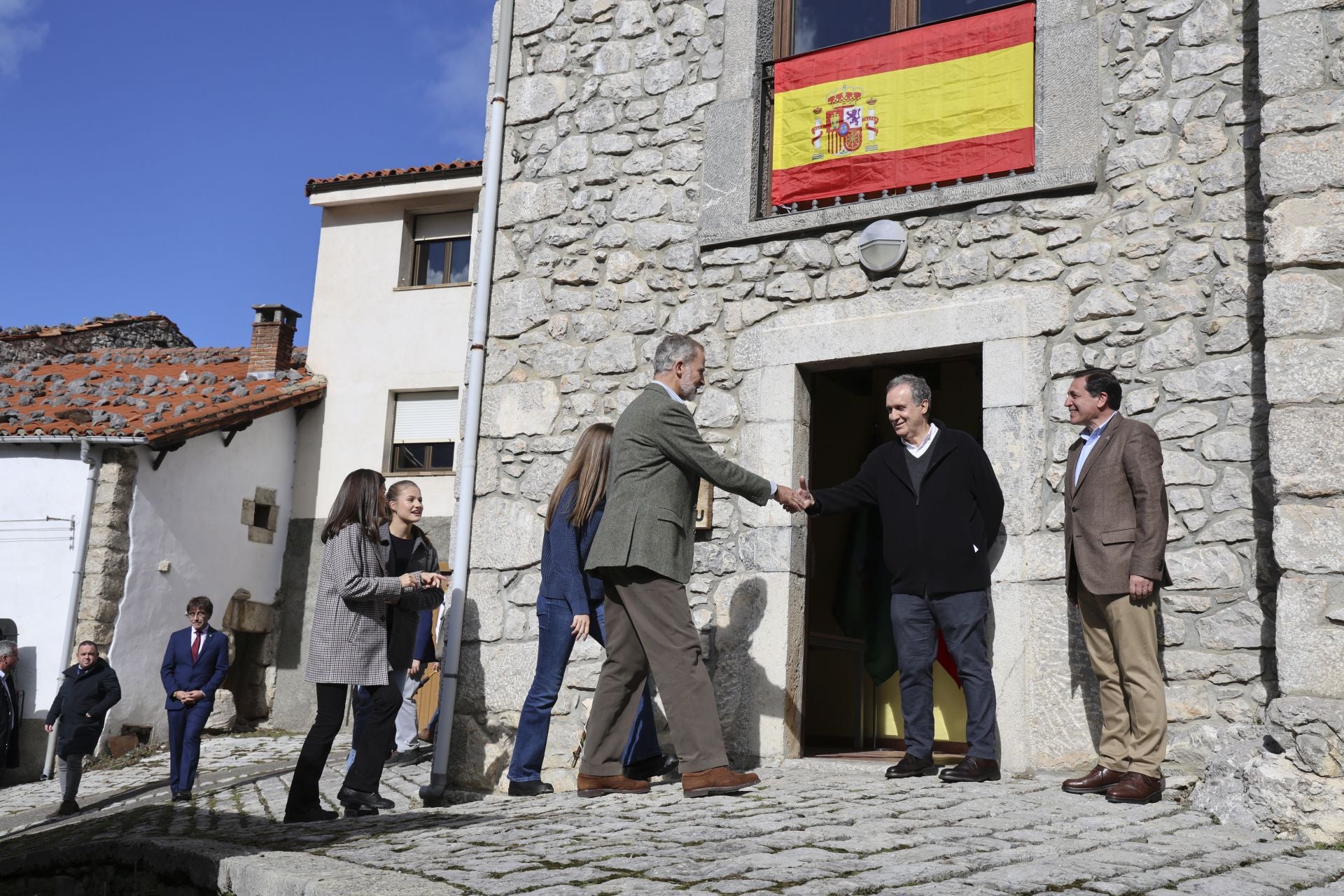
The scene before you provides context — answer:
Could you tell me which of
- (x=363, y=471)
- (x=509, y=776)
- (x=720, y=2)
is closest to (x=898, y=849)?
(x=509, y=776)

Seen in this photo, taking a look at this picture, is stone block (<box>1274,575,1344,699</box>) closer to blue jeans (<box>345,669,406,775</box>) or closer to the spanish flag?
the spanish flag

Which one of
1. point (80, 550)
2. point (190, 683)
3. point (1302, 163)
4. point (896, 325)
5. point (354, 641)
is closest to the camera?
point (1302, 163)

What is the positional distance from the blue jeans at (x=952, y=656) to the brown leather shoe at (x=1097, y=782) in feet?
1.34

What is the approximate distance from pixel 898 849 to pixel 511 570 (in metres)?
3.46

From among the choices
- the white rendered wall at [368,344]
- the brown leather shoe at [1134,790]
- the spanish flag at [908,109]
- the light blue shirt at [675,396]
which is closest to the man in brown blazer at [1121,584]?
the brown leather shoe at [1134,790]

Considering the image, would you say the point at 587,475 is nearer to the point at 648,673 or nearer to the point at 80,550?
the point at 648,673

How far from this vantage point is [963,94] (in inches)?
241

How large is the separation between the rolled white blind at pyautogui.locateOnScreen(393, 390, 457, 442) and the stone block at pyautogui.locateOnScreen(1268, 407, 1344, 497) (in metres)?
12.4

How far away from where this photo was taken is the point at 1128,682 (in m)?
4.70

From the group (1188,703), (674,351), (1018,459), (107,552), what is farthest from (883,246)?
(107,552)

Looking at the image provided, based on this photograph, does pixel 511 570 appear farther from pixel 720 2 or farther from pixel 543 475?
pixel 720 2

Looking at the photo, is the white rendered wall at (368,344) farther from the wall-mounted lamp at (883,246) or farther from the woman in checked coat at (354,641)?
the wall-mounted lamp at (883,246)

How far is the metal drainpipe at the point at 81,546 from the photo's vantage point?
1242 cm

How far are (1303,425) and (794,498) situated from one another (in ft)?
6.50
